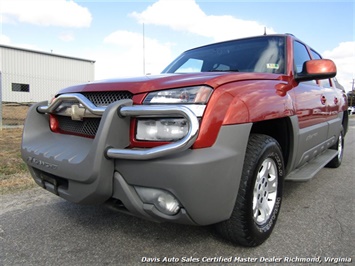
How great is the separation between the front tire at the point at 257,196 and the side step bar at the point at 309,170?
0.37m

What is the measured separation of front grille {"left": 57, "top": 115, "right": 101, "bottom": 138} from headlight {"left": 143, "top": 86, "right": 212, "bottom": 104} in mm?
506

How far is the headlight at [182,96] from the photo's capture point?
192 centimetres

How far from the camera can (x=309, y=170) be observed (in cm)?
340

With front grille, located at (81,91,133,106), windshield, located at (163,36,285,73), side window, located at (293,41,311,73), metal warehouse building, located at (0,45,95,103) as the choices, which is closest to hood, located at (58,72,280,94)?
front grille, located at (81,91,133,106)

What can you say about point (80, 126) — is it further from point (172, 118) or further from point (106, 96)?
point (172, 118)

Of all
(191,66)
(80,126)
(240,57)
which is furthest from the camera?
(191,66)

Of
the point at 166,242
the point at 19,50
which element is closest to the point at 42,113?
the point at 166,242

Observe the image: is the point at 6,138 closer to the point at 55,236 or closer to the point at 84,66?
the point at 55,236

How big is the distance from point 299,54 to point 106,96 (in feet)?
8.15

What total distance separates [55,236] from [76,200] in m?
0.68

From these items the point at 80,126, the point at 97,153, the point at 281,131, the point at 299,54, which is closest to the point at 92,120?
the point at 80,126

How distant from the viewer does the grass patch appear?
397 centimetres

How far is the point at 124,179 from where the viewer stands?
6.37ft

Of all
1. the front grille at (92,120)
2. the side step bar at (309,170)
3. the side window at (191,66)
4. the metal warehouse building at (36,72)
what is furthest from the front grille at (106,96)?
the metal warehouse building at (36,72)
